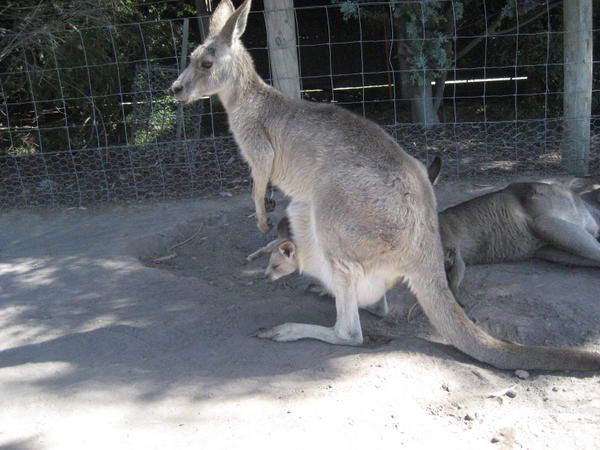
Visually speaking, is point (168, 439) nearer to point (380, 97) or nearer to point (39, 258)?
point (39, 258)

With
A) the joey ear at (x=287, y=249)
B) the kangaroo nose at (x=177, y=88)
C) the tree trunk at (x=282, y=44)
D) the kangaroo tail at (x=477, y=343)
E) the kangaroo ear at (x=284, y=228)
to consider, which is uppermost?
the tree trunk at (x=282, y=44)

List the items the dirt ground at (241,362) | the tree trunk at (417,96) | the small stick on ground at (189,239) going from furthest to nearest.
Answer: the tree trunk at (417,96)
the small stick on ground at (189,239)
the dirt ground at (241,362)

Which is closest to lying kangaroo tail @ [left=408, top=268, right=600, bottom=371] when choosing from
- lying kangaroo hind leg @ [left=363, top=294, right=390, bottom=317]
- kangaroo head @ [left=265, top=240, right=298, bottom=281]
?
lying kangaroo hind leg @ [left=363, top=294, right=390, bottom=317]

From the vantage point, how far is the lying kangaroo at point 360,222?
3.53m

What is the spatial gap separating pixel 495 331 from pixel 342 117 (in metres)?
1.64

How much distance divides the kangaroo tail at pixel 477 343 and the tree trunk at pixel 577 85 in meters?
3.98

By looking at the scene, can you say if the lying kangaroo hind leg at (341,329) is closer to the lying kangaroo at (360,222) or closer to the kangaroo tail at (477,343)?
the lying kangaroo at (360,222)

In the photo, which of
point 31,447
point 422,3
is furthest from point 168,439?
point 422,3

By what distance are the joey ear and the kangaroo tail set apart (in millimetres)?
968

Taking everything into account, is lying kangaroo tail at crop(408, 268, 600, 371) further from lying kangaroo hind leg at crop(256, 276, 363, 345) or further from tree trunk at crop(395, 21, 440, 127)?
tree trunk at crop(395, 21, 440, 127)

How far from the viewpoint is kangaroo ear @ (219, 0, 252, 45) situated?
4.24 metres

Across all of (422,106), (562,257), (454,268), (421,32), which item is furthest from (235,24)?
(422,106)

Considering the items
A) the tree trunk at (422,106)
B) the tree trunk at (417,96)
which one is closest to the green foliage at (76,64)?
the tree trunk at (417,96)

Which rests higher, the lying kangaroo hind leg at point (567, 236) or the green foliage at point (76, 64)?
the green foliage at point (76, 64)
